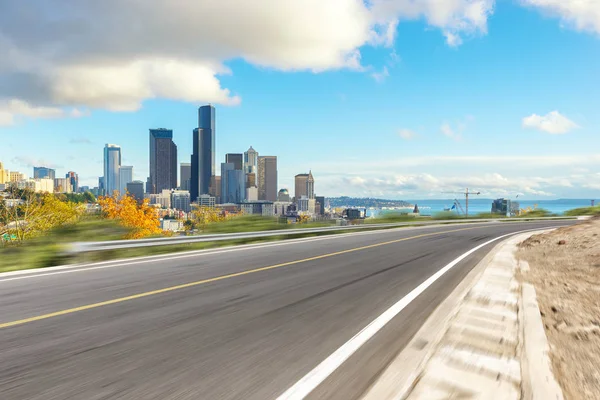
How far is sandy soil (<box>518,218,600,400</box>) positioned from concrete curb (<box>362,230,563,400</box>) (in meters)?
0.14

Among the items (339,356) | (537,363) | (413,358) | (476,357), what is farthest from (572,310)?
(339,356)

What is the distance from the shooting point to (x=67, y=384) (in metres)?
3.21

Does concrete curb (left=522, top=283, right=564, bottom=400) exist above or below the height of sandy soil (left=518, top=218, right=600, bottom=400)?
above

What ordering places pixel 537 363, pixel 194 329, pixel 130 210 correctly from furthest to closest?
pixel 130 210, pixel 194 329, pixel 537 363

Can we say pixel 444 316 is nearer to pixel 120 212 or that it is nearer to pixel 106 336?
pixel 106 336

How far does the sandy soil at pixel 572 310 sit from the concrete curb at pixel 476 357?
0.14 m

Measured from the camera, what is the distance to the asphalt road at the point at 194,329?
10.7ft

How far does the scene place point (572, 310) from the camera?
19.4 feet

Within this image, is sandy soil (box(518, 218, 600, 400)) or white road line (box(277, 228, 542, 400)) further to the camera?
sandy soil (box(518, 218, 600, 400))

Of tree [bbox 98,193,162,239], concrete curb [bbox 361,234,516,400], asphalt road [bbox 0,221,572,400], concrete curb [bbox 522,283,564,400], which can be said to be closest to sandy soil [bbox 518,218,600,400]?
concrete curb [bbox 522,283,564,400]

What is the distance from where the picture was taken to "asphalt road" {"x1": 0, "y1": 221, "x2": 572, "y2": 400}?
3.28 m

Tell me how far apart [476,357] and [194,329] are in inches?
120

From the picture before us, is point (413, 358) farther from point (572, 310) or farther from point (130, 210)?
point (130, 210)

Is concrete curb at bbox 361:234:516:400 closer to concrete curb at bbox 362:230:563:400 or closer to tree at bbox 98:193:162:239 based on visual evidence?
concrete curb at bbox 362:230:563:400
